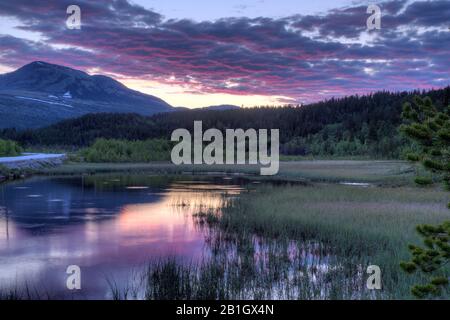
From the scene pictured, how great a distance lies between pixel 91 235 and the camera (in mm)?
22234

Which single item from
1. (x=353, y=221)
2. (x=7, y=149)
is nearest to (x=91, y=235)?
(x=353, y=221)

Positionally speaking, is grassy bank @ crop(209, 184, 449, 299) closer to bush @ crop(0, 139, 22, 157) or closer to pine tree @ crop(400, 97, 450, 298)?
pine tree @ crop(400, 97, 450, 298)

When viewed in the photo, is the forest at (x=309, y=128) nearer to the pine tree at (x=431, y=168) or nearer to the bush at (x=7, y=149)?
the bush at (x=7, y=149)

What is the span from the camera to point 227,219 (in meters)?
24.0

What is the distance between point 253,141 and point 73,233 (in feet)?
433

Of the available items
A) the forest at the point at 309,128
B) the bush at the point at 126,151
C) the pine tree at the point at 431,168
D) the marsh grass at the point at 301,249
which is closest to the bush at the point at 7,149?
the bush at the point at 126,151

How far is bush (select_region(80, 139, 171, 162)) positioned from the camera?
103438mm

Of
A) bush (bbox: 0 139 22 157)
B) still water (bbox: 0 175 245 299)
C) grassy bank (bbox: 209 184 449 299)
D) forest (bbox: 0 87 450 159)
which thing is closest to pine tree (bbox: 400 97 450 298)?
grassy bank (bbox: 209 184 449 299)

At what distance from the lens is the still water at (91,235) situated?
49.5 feet

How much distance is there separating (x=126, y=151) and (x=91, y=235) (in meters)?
92.9

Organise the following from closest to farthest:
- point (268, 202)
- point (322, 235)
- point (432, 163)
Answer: point (432, 163), point (322, 235), point (268, 202)

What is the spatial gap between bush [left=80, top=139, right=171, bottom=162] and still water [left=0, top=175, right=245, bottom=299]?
63.6 m
